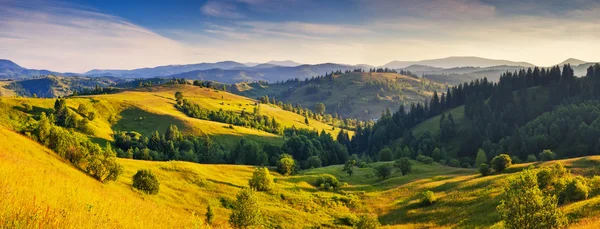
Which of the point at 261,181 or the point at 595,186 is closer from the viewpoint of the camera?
the point at 595,186

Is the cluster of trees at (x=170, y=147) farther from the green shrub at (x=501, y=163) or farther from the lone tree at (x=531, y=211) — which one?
the lone tree at (x=531, y=211)

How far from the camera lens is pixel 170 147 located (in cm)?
15012

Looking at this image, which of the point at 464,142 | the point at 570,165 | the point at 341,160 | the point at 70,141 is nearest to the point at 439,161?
the point at 464,142

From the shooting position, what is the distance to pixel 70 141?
222ft

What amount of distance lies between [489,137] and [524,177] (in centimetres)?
16926

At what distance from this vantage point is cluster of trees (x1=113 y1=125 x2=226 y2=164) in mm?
136663

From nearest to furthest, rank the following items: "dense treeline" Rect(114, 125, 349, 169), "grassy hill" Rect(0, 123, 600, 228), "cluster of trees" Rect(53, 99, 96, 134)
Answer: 1. "grassy hill" Rect(0, 123, 600, 228)
2. "dense treeline" Rect(114, 125, 349, 169)
3. "cluster of trees" Rect(53, 99, 96, 134)

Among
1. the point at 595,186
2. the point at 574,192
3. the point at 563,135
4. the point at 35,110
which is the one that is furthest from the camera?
the point at 563,135

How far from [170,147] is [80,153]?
3571 inches

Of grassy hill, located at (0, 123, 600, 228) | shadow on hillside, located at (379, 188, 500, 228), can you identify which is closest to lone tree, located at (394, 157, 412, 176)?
grassy hill, located at (0, 123, 600, 228)

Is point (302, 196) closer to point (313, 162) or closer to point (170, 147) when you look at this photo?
point (313, 162)

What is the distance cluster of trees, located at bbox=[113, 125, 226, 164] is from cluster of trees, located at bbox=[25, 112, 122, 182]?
203 ft

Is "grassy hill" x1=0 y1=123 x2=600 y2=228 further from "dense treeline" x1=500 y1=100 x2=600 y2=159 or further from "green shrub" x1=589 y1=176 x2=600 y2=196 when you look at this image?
"dense treeline" x1=500 y1=100 x2=600 y2=159

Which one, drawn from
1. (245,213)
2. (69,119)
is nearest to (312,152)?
(69,119)
